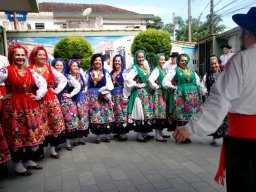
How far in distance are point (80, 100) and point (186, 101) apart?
2018mm

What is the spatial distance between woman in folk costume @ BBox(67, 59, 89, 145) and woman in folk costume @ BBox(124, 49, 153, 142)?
32.9 inches

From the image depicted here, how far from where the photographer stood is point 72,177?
368cm

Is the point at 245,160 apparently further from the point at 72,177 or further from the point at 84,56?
the point at 84,56

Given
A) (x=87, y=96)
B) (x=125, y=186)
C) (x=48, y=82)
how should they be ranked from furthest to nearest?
(x=87, y=96) → (x=48, y=82) → (x=125, y=186)

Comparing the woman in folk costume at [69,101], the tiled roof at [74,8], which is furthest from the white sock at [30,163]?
the tiled roof at [74,8]

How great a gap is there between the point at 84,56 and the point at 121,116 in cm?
1302

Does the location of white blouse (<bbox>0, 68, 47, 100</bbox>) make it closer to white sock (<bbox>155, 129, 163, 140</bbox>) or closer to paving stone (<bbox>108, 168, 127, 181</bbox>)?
paving stone (<bbox>108, 168, 127, 181</bbox>)

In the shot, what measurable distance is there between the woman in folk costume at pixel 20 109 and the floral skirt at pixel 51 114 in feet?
1.09

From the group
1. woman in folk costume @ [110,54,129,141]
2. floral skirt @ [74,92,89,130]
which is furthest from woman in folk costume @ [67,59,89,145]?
woman in folk costume @ [110,54,129,141]

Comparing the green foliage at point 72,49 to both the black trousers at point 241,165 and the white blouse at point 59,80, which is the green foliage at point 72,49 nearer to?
the white blouse at point 59,80

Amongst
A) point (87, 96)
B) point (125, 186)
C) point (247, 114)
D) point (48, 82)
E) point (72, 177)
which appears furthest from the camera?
point (87, 96)

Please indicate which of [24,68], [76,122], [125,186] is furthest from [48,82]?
[125,186]

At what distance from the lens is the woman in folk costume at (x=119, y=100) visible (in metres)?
5.43

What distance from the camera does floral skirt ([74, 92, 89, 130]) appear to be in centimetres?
507
